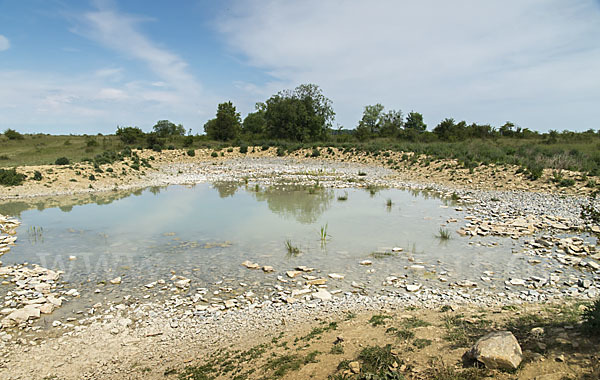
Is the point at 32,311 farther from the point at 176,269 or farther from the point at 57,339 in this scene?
the point at 176,269

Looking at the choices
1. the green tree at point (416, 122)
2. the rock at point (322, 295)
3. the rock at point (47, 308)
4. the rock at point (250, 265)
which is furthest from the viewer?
the green tree at point (416, 122)

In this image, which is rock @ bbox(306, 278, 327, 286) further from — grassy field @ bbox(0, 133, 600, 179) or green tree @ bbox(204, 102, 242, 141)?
green tree @ bbox(204, 102, 242, 141)

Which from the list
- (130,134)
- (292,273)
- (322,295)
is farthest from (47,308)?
(130,134)

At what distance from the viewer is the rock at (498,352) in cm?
372

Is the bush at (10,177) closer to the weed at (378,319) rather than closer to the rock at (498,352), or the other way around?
the weed at (378,319)

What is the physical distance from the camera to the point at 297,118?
5638 cm

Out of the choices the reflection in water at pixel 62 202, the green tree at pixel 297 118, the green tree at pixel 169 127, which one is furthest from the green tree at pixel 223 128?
the reflection in water at pixel 62 202

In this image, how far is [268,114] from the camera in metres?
61.3

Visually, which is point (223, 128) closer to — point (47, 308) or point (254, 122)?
point (254, 122)

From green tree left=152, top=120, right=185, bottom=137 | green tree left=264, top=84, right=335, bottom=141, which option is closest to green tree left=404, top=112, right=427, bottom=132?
green tree left=264, top=84, right=335, bottom=141

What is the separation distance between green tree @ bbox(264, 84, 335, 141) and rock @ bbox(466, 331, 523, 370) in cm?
5270

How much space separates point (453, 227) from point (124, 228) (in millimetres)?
11558

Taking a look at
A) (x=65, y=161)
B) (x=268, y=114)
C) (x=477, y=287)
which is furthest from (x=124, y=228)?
(x=268, y=114)

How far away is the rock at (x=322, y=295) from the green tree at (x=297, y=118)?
4953 centimetres
